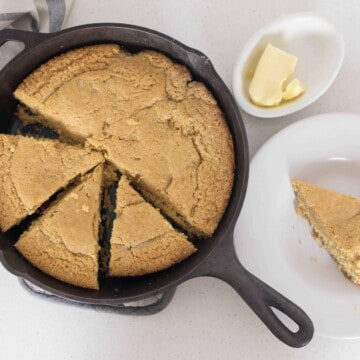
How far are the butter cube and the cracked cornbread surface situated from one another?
17 centimetres

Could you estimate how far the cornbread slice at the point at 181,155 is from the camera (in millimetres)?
1292

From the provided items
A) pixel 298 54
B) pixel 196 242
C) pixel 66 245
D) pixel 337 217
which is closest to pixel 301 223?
pixel 337 217

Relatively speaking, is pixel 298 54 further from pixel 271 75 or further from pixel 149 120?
pixel 149 120

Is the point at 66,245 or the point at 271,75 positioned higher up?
the point at 271,75

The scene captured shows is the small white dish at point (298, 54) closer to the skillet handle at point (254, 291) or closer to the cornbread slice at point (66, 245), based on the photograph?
the skillet handle at point (254, 291)

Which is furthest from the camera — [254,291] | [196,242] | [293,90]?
[293,90]

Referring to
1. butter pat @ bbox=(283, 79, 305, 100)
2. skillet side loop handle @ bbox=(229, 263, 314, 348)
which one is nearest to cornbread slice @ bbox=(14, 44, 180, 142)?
butter pat @ bbox=(283, 79, 305, 100)

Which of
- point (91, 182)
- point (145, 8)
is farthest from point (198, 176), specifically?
point (145, 8)

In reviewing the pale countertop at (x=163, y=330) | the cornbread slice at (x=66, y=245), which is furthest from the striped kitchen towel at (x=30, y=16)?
the cornbread slice at (x=66, y=245)

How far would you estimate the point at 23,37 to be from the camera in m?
1.28

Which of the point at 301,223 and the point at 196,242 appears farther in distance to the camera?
the point at 301,223

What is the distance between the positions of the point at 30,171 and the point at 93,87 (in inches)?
9.9

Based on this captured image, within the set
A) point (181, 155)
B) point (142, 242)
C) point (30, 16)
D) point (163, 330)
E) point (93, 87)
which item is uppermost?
point (30, 16)

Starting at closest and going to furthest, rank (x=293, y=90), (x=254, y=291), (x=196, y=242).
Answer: (x=254, y=291) → (x=196, y=242) → (x=293, y=90)
